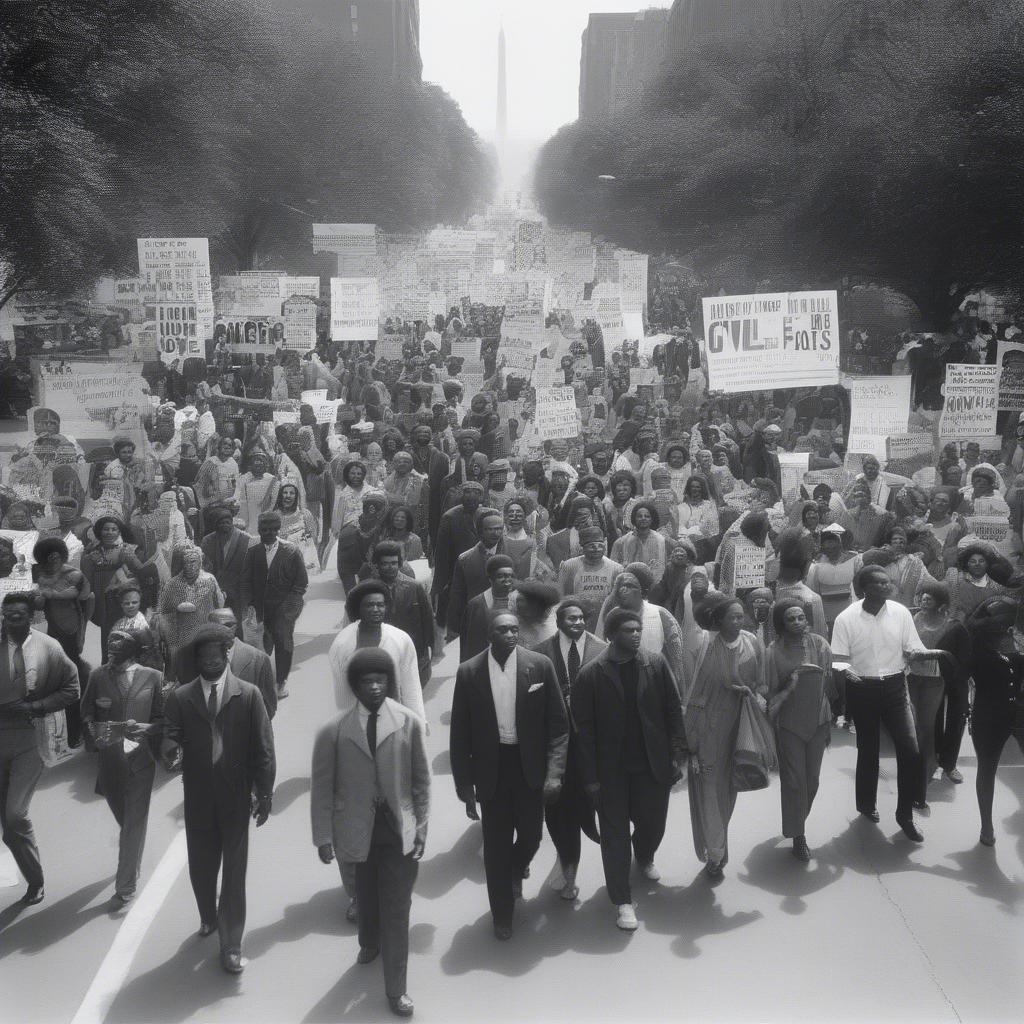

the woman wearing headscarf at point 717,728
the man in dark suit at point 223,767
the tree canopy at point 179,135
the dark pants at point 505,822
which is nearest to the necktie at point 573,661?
the woman wearing headscarf at point 717,728

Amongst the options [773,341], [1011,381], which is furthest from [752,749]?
[1011,381]

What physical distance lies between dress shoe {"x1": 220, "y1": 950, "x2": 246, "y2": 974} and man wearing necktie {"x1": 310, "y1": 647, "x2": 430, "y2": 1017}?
667 mm

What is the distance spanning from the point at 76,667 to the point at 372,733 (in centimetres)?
283

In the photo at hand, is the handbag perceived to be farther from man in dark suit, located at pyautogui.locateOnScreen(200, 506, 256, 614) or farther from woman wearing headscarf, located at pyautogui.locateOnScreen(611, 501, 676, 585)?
man in dark suit, located at pyautogui.locateOnScreen(200, 506, 256, 614)

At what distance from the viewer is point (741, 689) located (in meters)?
6.31

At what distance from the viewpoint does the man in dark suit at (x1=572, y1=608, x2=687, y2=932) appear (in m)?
5.90

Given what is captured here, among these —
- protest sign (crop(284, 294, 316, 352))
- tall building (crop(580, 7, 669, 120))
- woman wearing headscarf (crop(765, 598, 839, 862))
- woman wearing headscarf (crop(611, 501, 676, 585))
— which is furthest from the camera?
tall building (crop(580, 7, 669, 120))

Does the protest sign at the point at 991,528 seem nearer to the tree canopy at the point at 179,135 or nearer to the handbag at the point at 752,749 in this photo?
the handbag at the point at 752,749

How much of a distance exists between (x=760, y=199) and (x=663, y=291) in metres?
14.0

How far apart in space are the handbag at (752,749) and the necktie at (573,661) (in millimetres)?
801

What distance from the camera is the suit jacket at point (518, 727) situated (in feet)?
19.1

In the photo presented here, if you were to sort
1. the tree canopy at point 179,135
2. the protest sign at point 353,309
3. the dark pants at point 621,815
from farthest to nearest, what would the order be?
1. the tree canopy at point 179,135
2. the protest sign at point 353,309
3. the dark pants at point 621,815

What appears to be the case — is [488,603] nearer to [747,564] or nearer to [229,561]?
[747,564]

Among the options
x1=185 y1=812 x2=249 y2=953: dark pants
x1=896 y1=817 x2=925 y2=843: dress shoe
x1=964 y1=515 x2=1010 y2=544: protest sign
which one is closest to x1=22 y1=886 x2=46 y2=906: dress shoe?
x1=185 y1=812 x2=249 y2=953: dark pants
